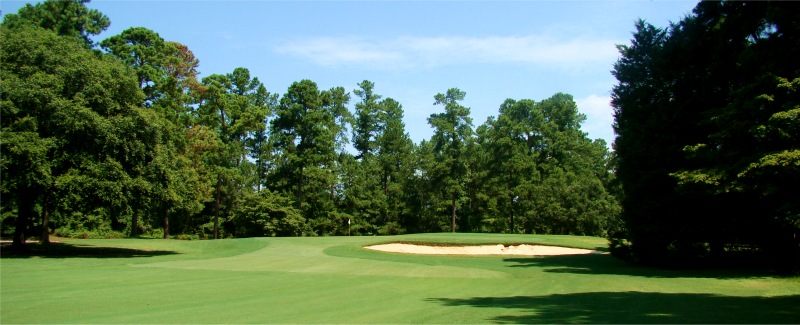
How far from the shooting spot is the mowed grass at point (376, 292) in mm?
9734

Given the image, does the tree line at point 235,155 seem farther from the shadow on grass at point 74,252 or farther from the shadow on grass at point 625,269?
the shadow on grass at point 625,269

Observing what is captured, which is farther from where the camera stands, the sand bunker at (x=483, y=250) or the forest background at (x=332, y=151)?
the sand bunker at (x=483, y=250)

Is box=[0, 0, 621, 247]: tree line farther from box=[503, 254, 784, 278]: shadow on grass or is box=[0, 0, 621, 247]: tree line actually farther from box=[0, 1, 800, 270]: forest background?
box=[503, 254, 784, 278]: shadow on grass

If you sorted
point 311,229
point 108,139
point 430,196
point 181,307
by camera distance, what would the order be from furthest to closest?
1. point 430,196
2. point 311,229
3. point 108,139
4. point 181,307

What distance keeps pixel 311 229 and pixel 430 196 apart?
55.0ft

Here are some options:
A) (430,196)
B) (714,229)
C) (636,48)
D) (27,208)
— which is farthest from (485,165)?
(27,208)

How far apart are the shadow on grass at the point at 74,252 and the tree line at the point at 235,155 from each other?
1.46 meters

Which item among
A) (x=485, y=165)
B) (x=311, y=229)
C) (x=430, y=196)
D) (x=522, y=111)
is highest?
(x=522, y=111)

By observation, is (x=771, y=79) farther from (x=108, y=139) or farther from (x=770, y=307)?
(x=108, y=139)

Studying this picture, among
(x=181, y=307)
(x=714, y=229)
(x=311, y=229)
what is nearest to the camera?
(x=181, y=307)

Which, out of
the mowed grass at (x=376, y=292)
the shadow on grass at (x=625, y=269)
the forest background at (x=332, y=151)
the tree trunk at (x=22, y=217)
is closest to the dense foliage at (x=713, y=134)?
the forest background at (x=332, y=151)

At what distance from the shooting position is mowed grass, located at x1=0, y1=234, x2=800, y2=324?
383 inches

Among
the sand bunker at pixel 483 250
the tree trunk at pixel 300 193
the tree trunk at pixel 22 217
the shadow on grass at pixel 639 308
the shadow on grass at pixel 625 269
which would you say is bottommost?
the sand bunker at pixel 483 250

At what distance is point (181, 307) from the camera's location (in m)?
11.0
